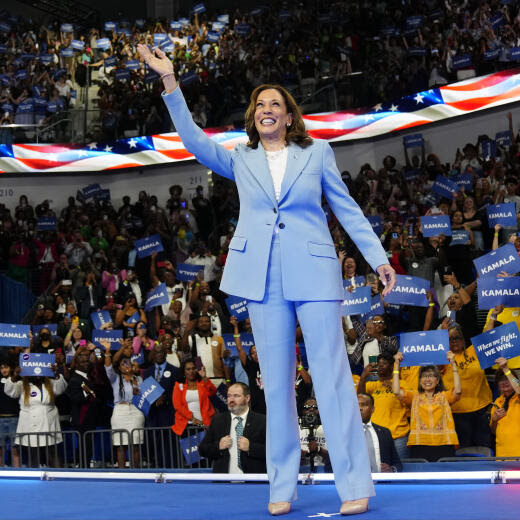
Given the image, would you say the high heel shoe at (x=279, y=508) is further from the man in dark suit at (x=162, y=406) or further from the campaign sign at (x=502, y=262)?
the man in dark suit at (x=162, y=406)

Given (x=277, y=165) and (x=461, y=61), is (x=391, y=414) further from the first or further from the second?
(x=461, y=61)

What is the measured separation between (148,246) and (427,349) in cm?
691

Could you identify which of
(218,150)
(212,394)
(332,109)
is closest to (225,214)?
(332,109)

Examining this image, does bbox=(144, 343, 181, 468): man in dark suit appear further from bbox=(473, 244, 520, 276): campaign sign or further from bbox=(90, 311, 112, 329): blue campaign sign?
bbox=(473, 244, 520, 276): campaign sign

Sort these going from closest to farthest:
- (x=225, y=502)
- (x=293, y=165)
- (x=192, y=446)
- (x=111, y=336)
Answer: (x=225, y=502), (x=293, y=165), (x=192, y=446), (x=111, y=336)

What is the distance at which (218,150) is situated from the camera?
366 cm

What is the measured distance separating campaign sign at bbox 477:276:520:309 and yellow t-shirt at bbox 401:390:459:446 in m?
1.19

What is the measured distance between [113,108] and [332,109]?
16.3ft

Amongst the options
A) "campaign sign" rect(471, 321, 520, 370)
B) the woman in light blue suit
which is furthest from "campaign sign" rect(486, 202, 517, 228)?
the woman in light blue suit

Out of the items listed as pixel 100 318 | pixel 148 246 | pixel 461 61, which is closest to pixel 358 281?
pixel 100 318

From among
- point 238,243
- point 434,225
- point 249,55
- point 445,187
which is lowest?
point 238,243

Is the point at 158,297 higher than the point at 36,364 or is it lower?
higher

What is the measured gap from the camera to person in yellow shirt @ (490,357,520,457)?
22.4ft

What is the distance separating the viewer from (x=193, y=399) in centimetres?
904
